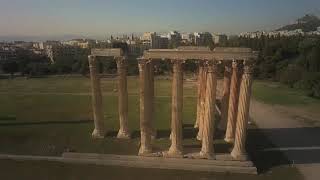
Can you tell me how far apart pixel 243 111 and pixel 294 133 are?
1122 cm

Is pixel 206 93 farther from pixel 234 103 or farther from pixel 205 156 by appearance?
pixel 205 156

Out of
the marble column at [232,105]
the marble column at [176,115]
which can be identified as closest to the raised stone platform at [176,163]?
the marble column at [176,115]

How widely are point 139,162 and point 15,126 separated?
14057mm

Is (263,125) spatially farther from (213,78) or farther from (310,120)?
(213,78)

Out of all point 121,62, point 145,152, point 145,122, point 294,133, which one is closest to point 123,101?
point 121,62

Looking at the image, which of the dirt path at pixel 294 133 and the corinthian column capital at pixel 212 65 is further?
the dirt path at pixel 294 133

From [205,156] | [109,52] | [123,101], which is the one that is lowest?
[205,156]

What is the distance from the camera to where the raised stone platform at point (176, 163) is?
25.0 m

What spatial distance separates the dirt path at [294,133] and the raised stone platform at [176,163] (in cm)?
404

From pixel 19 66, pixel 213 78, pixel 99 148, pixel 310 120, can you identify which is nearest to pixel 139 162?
pixel 99 148

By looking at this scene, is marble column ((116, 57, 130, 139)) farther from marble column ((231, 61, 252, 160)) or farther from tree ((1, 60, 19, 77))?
tree ((1, 60, 19, 77))

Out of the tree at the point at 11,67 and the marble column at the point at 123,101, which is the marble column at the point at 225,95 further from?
the tree at the point at 11,67

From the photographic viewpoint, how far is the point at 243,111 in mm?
25297

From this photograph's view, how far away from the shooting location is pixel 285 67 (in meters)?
71.5
